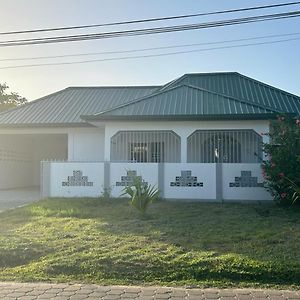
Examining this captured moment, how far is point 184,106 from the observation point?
54.0 ft

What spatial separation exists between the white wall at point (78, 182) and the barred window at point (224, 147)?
143 inches

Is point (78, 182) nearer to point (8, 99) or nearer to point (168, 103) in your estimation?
point (168, 103)

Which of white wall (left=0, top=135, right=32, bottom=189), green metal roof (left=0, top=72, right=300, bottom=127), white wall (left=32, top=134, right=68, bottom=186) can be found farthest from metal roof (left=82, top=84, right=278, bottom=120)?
white wall (left=32, top=134, right=68, bottom=186)

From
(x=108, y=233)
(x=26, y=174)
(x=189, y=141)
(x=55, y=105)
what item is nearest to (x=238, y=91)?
(x=189, y=141)

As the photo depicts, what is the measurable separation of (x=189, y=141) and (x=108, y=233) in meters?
7.85

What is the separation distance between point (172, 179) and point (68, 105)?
938 cm

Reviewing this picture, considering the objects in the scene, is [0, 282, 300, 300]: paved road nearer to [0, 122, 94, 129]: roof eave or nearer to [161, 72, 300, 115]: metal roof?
[0, 122, 94, 129]: roof eave

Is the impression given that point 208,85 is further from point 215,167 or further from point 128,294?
point 128,294

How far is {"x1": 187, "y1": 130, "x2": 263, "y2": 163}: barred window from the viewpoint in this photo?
1656 cm

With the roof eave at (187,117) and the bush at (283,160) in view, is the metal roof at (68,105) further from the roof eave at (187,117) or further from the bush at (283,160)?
the bush at (283,160)

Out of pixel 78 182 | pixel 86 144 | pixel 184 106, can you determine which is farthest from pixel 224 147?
pixel 86 144

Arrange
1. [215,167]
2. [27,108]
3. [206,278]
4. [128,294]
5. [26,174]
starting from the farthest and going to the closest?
1. [26,174]
2. [27,108]
3. [215,167]
4. [206,278]
5. [128,294]

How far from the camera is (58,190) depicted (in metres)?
15.8

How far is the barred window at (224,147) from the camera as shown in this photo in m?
16.6
